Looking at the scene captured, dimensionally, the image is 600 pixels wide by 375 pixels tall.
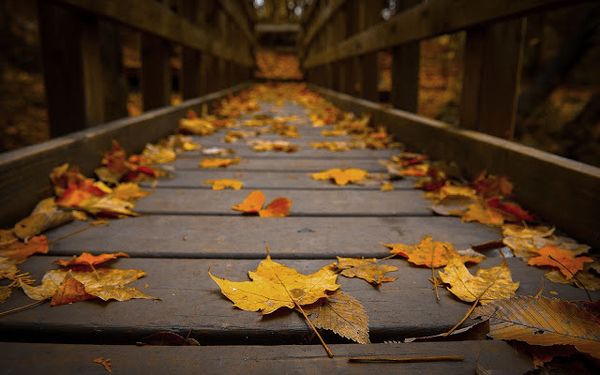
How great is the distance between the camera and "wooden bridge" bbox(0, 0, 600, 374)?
2.11ft

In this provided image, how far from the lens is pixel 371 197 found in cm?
154

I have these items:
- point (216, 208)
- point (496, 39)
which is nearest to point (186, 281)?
point (216, 208)

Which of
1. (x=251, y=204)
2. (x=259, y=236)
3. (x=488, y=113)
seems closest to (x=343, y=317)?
(x=259, y=236)

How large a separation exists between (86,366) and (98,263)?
0.36 meters

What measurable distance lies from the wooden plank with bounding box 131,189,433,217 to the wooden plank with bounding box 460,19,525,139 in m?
0.45

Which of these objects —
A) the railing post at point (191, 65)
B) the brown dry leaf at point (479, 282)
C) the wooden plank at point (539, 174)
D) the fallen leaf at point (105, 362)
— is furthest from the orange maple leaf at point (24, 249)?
the railing post at point (191, 65)

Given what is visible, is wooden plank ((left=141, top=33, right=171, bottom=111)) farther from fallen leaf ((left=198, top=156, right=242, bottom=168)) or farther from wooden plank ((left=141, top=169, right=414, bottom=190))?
wooden plank ((left=141, top=169, right=414, bottom=190))

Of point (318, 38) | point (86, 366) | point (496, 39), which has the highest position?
point (318, 38)

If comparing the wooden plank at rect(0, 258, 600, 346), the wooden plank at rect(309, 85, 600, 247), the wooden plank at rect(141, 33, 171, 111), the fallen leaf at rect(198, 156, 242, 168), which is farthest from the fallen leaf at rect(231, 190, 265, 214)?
the wooden plank at rect(141, 33, 171, 111)

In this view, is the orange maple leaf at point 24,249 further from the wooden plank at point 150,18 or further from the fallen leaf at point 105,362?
the wooden plank at point 150,18

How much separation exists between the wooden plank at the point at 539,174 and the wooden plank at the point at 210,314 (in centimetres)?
25

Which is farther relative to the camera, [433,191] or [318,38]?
[318,38]

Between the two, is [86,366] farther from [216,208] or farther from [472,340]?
[216,208]

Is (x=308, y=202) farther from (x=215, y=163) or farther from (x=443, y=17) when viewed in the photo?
(x=443, y=17)
